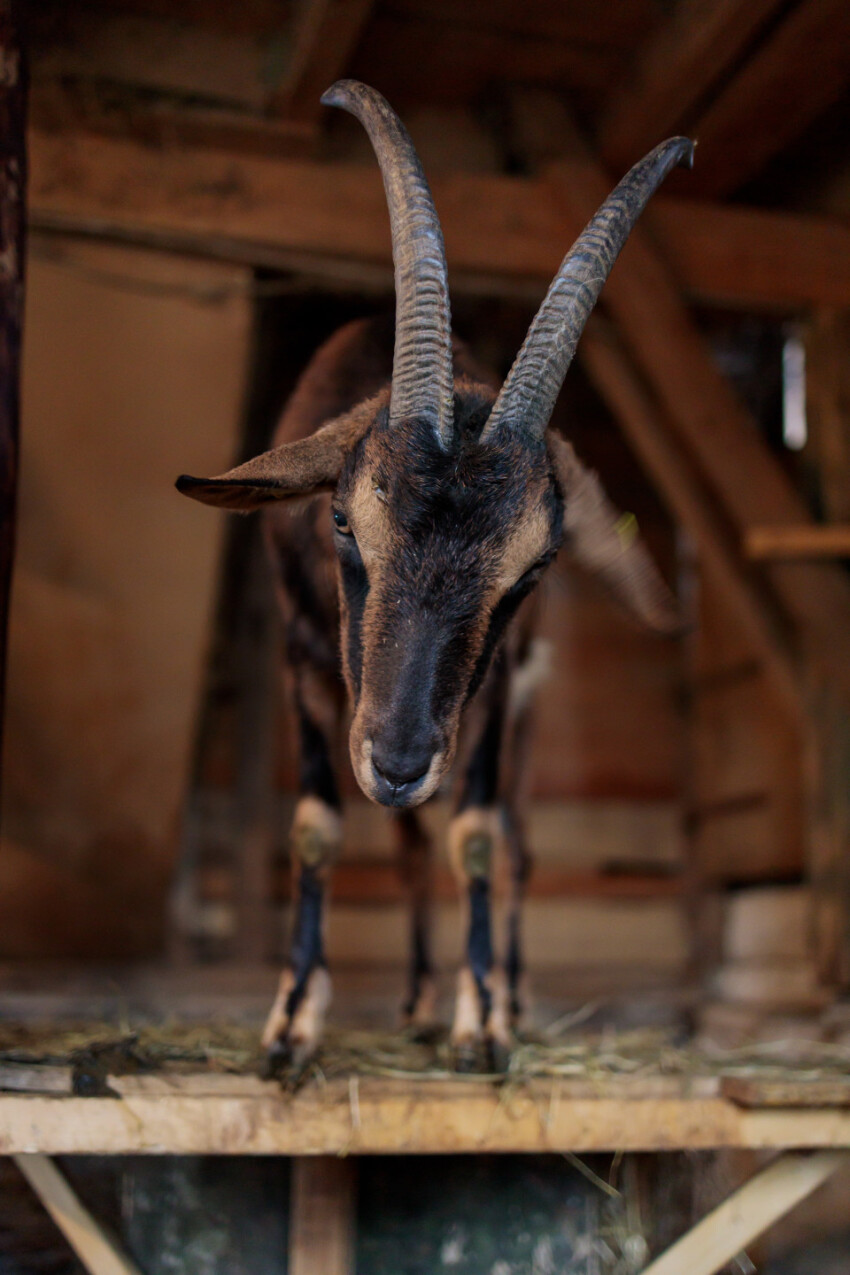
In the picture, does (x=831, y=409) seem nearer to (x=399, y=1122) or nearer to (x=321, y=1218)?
(x=399, y=1122)

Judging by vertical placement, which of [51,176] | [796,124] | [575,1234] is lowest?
[575,1234]

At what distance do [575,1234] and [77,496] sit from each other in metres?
3.18

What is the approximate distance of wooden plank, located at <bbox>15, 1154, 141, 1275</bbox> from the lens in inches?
99.6

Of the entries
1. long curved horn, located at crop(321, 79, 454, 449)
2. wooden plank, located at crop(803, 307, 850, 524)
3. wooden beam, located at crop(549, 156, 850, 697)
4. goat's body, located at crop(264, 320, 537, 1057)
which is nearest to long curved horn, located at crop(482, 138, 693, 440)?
long curved horn, located at crop(321, 79, 454, 449)

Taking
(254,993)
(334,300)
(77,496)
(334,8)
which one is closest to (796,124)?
(334,8)

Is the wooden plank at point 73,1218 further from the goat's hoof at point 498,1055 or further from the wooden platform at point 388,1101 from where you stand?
the goat's hoof at point 498,1055

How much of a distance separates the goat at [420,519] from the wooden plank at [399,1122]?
0.29m

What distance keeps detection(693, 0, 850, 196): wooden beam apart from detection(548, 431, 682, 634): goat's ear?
1.58m

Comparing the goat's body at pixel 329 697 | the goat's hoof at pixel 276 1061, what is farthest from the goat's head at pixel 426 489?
the goat's hoof at pixel 276 1061

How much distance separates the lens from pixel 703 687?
277 inches

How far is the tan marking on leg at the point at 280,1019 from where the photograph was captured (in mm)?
2854

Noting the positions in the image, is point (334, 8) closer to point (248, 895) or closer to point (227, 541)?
point (227, 541)

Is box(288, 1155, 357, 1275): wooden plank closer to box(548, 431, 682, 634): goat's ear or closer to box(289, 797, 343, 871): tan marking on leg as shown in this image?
box(289, 797, 343, 871): tan marking on leg

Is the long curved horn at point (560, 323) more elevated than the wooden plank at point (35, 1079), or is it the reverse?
the long curved horn at point (560, 323)
